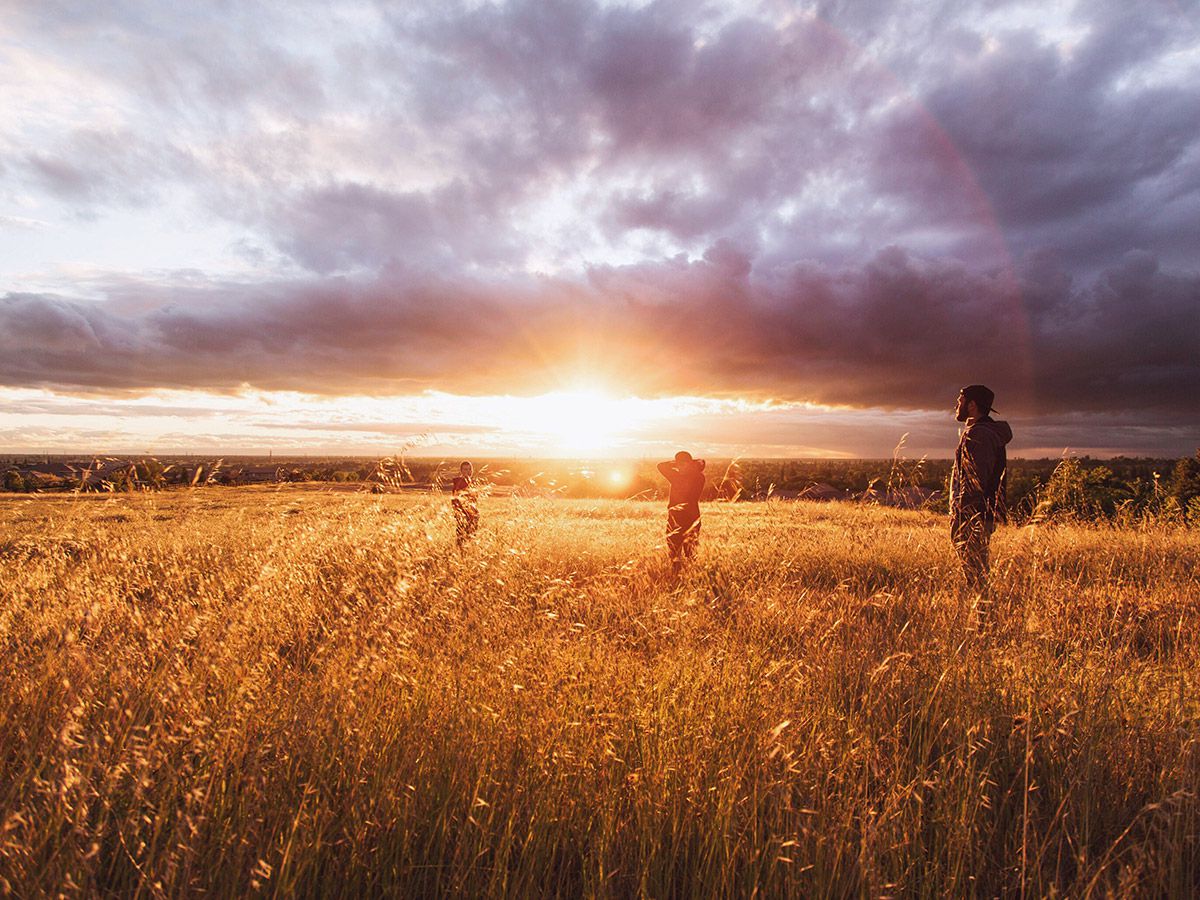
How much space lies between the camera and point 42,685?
3814mm

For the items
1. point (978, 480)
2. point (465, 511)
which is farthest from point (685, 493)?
point (465, 511)

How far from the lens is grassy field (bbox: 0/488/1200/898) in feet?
8.18

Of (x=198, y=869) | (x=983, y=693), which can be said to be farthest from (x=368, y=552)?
(x=983, y=693)

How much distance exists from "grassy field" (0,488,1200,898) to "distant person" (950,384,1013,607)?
67.3 inches

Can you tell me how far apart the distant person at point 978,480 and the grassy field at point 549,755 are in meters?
1.71

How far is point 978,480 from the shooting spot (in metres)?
7.22

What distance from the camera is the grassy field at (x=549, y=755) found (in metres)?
2.49

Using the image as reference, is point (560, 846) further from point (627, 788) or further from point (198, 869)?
point (198, 869)

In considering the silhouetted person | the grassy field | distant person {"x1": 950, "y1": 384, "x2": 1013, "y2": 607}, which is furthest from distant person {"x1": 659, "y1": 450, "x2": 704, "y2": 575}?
the silhouetted person

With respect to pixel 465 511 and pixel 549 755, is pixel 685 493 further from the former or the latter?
pixel 549 755

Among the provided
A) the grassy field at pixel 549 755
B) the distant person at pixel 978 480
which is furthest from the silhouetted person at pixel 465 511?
the distant person at pixel 978 480

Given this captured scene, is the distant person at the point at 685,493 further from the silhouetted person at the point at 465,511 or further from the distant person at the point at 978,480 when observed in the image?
the silhouetted person at the point at 465,511

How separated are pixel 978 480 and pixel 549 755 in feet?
20.6

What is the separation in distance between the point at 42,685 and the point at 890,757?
16.6 ft
